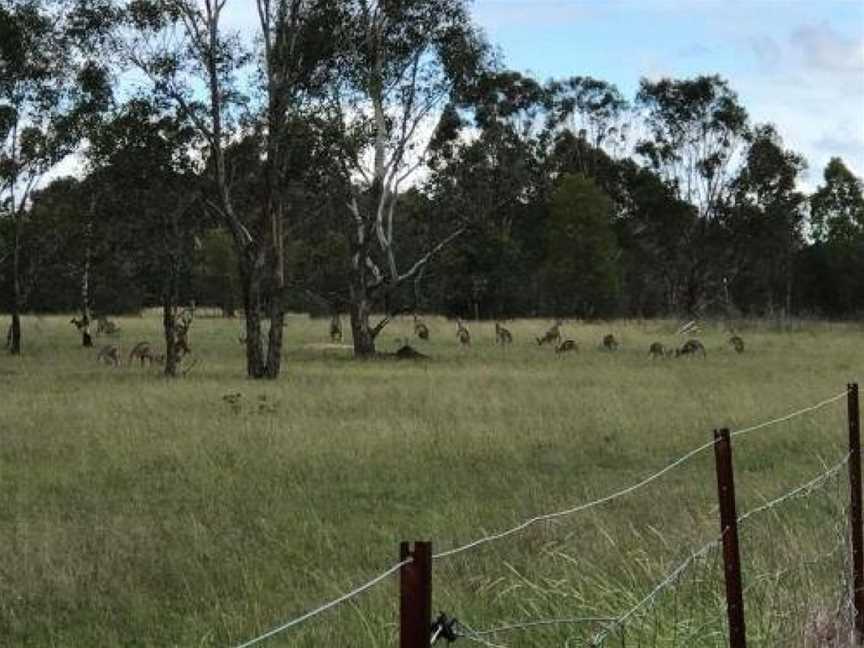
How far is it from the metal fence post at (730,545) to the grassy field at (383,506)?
0.63m

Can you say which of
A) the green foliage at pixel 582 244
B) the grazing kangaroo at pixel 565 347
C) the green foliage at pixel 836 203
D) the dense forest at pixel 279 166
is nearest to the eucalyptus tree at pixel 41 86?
the dense forest at pixel 279 166

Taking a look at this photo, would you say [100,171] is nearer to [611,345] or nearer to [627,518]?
[611,345]

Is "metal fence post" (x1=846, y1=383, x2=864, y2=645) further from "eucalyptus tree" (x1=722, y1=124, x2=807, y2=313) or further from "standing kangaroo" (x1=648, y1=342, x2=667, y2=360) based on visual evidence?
"eucalyptus tree" (x1=722, y1=124, x2=807, y2=313)

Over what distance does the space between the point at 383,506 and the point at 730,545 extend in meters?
5.39

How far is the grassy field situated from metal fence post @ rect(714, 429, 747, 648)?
0.63 metres

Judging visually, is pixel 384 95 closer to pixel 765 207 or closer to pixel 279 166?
pixel 279 166

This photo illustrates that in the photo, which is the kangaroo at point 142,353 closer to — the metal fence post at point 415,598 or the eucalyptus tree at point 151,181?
the eucalyptus tree at point 151,181

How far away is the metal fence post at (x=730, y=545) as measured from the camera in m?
3.95

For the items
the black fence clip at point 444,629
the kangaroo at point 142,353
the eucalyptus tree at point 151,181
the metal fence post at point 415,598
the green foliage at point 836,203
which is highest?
the green foliage at point 836,203

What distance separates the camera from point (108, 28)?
23406 mm

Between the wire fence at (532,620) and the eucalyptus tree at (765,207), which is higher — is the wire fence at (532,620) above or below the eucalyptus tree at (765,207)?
below

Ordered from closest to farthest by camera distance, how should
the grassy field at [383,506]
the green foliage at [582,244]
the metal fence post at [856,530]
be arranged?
the metal fence post at [856,530]
the grassy field at [383,506]
the green foliage at [582,244]

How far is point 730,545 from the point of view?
3982 millimetres

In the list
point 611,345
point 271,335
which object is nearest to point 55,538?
point 271,335
